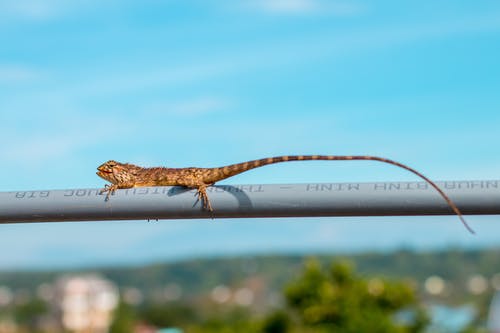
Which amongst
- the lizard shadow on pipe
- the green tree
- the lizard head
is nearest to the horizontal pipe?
the lizard shadow on pipe

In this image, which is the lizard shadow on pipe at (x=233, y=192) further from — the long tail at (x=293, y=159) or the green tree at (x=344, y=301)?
the green tree at (x=344, y=301)

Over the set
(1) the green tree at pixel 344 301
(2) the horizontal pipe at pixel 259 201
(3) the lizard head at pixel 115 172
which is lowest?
(1) the green tree at pixel 344 301

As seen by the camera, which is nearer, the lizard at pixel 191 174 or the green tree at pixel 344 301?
the lizard at pixel 191 174

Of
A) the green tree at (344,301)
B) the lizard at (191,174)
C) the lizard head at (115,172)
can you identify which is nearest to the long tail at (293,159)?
the lizard at (191,174)

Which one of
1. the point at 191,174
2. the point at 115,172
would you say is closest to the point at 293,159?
the point at 191,174

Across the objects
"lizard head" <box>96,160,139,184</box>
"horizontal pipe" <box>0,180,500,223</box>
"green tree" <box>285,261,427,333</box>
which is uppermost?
"lizard head" <box>96,160,139,184</box>

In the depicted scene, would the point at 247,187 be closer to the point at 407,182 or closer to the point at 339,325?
the point at 407,182

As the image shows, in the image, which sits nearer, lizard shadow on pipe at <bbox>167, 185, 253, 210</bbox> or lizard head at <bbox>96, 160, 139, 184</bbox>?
lizard shadow on pipe at <bbox>167, 185, 253, 210</bbox>

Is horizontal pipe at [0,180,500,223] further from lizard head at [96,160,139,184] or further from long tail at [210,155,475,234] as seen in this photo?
lizard head at [96,160,139,184]

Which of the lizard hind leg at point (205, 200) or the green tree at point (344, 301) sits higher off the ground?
Answer: the lizard hind leg at point (205, 200)
